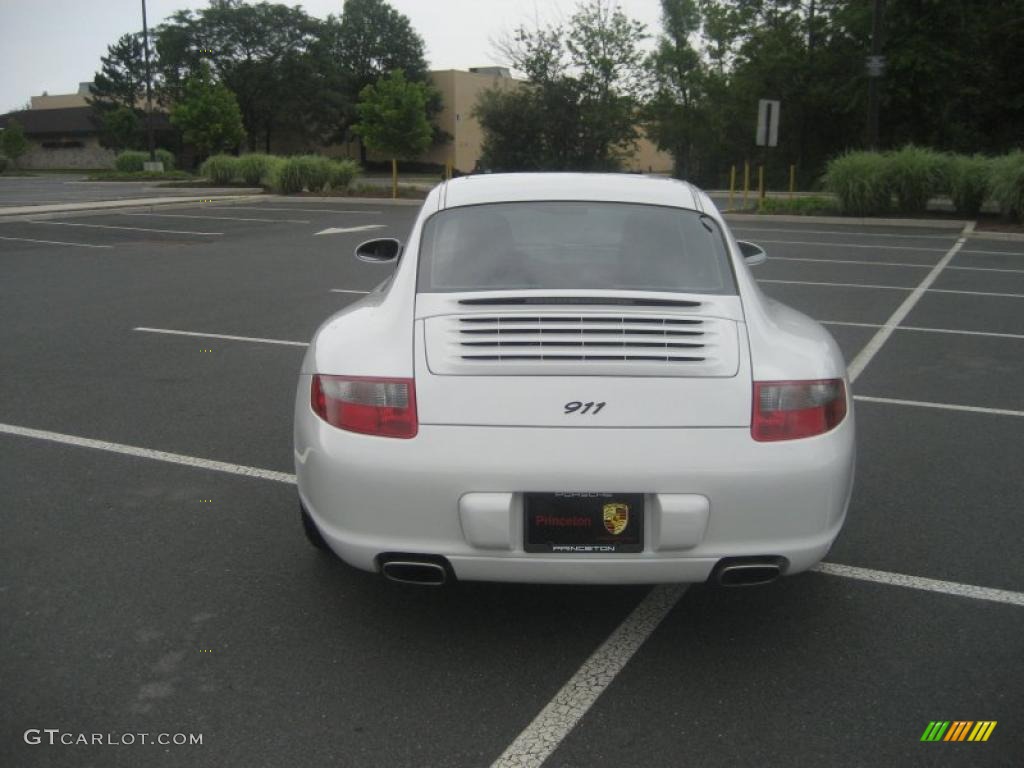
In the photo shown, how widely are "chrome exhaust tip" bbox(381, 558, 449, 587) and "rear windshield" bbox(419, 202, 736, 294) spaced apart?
1.01m

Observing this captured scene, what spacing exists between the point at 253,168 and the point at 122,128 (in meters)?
40.9

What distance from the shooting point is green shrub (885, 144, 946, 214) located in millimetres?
22516

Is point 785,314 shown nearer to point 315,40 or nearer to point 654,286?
point 654,286

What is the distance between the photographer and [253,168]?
3491 cm

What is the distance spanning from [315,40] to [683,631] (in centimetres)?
7582

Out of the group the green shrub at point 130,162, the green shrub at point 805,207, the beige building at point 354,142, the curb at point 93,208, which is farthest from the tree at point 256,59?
the green shrub at point 805,207

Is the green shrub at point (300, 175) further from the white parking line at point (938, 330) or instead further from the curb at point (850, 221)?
the white parking line at point (938, 330)

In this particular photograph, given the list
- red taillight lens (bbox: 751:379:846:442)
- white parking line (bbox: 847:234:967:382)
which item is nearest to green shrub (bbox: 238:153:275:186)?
white parking line (bbox: 847:234:967:382)

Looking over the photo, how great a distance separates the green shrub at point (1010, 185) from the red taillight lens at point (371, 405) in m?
20.6

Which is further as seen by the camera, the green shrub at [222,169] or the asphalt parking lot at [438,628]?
the green shrub at [222,169]

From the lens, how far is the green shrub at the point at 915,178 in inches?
886

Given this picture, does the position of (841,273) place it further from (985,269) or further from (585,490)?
(585,490)

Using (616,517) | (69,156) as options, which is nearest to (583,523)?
(616,517)

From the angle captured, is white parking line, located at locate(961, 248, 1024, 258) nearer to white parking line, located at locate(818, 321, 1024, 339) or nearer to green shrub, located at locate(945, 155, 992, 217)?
green shrub, located at locate(945, 155, 992, 217)
